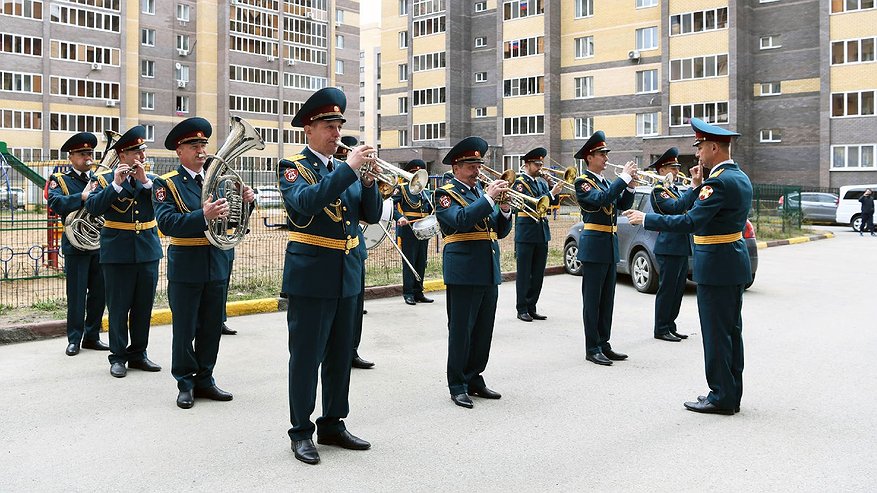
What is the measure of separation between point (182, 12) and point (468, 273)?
69.0 m

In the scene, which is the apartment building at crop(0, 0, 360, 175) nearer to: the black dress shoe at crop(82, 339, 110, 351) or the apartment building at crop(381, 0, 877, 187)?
the apartment building at crop(381, 0, 877, 187)

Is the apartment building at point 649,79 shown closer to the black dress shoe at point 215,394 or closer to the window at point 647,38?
the window at point 647,38

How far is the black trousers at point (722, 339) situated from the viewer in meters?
6.24

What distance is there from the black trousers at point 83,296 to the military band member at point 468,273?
415 cm

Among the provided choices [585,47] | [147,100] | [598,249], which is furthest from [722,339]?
[147,100]

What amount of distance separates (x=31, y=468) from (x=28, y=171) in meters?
13.8

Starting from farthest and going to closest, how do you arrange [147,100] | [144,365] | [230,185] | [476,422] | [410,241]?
[147,100], [410,241], [144,365], [230,185], [476,422]

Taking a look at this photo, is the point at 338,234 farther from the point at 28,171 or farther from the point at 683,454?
the point at 28,171

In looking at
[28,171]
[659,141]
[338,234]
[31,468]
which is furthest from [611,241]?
[659,141]

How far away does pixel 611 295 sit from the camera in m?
8.30

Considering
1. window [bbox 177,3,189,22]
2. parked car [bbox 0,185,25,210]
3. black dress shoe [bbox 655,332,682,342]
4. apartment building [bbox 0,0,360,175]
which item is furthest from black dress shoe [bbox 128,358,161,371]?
window [bbox 177,3,189,22]

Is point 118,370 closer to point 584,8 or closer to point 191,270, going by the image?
point 191,270

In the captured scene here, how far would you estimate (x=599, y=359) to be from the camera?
8016 mm

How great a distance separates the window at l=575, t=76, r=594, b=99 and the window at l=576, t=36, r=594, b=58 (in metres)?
1.68
